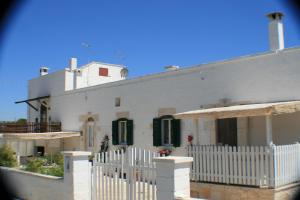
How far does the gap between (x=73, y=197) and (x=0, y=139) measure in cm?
1411

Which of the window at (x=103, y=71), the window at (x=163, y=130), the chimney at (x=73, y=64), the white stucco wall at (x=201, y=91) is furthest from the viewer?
the window at (x=103, y=71)

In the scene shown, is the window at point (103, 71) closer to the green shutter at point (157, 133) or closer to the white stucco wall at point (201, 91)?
the white stucco wall at point (201, 91)

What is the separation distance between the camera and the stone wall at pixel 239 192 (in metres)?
7.93

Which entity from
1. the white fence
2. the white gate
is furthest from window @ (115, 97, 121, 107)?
the white gate

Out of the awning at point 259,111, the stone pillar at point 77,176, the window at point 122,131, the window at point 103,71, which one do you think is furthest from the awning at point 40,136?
the stone pillar at point 77,176

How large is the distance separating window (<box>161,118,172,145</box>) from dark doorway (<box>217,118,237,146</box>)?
7.90ft

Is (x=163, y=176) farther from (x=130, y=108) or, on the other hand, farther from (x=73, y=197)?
(x=130, y=108)

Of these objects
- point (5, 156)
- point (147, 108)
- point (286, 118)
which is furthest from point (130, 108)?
point (286, 118)

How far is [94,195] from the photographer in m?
7.48

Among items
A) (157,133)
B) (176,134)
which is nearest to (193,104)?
(176,134)

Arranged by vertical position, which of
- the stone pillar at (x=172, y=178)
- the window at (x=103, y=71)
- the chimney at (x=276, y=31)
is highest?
the window at (x=103, y=71)

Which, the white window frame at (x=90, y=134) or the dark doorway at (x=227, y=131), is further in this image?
the white window frame at (x=90, y=134)

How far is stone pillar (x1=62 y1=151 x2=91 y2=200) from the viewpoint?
7512mm

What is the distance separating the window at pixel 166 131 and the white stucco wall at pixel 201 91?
0.53m
